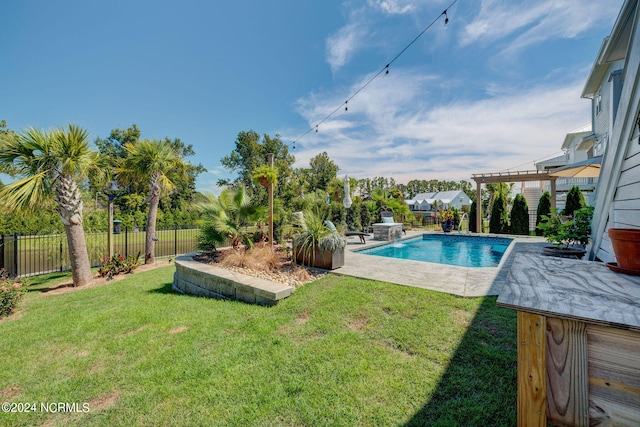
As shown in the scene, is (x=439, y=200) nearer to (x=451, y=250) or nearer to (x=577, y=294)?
(x=451, y=250)

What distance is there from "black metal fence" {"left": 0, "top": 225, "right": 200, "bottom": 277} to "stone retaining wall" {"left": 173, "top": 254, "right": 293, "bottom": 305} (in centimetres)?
184

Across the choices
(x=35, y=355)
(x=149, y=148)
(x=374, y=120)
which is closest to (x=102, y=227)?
(x=149, y=148)

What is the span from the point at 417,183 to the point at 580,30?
5732cm

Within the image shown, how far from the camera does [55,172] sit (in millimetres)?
6441

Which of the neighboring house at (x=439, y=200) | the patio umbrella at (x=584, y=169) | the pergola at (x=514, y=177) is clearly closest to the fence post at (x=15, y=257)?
the patio umbrella at (x=584, y=169)

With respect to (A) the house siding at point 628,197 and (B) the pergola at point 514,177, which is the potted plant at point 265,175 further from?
(B) the pergola at point 514,177

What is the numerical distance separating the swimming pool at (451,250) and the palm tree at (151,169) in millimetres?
7687

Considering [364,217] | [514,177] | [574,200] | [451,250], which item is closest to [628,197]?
[451,250]

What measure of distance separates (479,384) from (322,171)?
23.7m

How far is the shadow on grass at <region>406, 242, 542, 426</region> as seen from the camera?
70.0 inches

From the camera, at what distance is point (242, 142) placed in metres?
19.6

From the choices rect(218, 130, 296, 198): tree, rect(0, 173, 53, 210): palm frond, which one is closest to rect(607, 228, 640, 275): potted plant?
rect(0, 173, 53, 210): palm frond

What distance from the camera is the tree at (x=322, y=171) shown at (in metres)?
24.7

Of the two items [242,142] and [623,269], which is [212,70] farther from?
[623,269]
